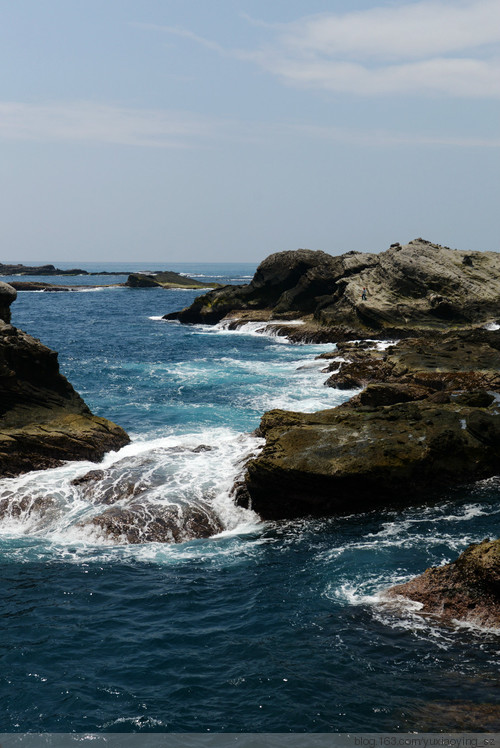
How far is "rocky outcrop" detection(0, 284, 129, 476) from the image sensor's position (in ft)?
83.8

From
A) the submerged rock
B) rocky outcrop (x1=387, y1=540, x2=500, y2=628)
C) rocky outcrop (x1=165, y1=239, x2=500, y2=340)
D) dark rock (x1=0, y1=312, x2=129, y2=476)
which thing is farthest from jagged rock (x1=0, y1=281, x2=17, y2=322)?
rocky outcrop (x1=165, y1=239, x2=500, y2=340)

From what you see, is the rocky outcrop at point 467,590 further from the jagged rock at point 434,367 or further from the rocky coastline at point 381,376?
the jagged rock at point 434,367

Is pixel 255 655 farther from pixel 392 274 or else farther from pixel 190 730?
pixel 392 274

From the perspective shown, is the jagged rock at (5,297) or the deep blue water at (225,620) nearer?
the deep blue water at (225,620)

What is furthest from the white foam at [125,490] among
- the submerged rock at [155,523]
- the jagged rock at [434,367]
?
the jagged rock at [434,367]

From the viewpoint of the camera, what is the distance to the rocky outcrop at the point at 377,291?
63.8 metres

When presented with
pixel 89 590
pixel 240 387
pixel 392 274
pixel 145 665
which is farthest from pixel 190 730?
pixel 392 274

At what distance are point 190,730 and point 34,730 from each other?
119 inches

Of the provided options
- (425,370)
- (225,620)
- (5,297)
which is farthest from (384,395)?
(5,297)

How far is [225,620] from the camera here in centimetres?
1564

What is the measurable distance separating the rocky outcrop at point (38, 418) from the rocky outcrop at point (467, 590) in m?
16.1

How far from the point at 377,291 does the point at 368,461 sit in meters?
48.6

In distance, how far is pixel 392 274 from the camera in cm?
6906

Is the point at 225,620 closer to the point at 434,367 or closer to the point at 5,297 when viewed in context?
the point at 5,297
